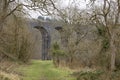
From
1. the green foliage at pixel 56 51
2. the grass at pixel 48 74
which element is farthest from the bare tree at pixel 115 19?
the green foliage at pixel 56 51

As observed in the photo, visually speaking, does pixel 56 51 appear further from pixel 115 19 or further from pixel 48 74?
pixel 115 19

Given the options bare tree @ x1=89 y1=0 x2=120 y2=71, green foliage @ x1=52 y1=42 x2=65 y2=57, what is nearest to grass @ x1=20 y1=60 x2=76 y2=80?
bare tree @ x1=89 y1=0 x2=120 y2=71

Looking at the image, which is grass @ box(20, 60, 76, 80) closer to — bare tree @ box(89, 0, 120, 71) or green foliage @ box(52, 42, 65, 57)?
bare tree @ box(89, 0, 120, 71)

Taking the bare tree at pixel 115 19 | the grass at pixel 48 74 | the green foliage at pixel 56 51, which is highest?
the bare tree at pixel 115 19

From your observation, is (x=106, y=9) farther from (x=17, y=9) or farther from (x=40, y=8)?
(x=17, y=9)

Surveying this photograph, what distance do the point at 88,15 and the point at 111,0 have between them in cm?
231

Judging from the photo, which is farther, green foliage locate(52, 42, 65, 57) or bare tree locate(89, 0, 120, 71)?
green foliage locate(52, 42, 65, 57)

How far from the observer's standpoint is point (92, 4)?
67.0 feet

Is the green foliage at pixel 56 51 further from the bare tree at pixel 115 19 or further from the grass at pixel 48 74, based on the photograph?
the bare tree at pixel 115 19

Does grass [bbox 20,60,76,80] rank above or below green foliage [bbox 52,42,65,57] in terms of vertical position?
below

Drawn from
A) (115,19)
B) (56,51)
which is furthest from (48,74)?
(56,51)

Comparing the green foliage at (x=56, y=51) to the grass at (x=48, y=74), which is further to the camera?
the green foliage at (x=56, y=51)

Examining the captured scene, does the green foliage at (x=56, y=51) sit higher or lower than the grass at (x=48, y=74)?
higher

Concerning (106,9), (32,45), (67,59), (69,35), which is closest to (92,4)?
(106,9)
